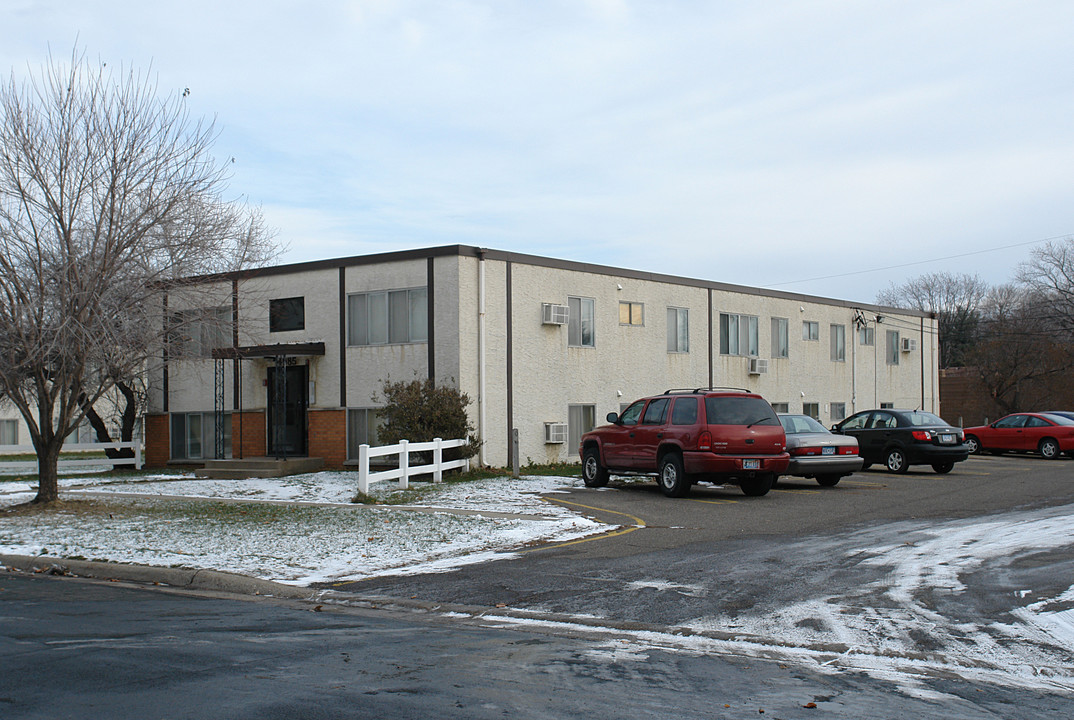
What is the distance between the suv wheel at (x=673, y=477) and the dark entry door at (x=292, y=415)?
1126 centimetres

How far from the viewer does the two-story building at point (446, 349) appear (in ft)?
75.0

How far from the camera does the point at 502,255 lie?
23.4 meters

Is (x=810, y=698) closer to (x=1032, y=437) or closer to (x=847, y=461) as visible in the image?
(x=847, y=461)

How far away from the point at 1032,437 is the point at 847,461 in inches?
485

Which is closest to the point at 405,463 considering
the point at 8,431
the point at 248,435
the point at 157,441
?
the point at 248,435

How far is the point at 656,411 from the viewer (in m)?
18.1

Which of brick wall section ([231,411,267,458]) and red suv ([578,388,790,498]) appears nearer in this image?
red suv ([578,388,790,498])

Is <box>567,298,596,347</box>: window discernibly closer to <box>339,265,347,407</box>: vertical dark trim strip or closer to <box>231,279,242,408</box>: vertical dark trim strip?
<box>339,265,347,407</box>: vertical dark trim strip

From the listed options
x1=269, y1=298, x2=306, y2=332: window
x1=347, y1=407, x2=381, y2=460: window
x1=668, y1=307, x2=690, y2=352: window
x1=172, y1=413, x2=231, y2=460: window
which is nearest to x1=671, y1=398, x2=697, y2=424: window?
x1=347, y1=407, x2=381, y2=460: window

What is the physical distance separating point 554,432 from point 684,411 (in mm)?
7322


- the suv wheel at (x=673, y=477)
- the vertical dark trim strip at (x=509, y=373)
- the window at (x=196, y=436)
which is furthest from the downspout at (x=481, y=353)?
the window at (x=196, y=436)

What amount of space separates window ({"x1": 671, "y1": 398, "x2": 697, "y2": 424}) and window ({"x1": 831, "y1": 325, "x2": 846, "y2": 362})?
18.5 meters

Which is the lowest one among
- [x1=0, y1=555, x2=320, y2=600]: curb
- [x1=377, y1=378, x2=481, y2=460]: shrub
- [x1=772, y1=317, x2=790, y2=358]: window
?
[x1=0, y1=555, x2=320, y2=600]: curb

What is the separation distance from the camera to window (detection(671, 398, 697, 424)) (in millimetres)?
17203
